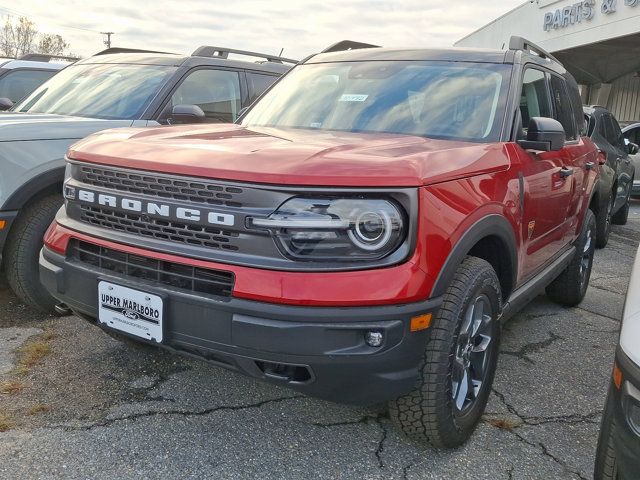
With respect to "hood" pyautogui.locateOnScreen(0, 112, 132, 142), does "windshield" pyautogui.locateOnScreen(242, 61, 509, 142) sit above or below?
above

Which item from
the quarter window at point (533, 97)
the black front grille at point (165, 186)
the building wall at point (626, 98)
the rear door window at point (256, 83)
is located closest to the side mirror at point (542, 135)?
the quarter window at point (533, 97)

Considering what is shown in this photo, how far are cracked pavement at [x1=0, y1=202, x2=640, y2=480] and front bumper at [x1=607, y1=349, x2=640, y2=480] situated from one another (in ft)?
2.48

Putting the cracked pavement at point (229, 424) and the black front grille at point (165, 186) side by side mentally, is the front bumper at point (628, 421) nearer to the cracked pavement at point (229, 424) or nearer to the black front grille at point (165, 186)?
the cracked pavement at point (229, 424)

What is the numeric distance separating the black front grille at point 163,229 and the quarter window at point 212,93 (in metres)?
2.50

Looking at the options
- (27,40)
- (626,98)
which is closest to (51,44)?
(27,40)

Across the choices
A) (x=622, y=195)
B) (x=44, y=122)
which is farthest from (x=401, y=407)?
(x=622, y=195)

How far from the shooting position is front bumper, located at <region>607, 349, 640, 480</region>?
1.80 metres

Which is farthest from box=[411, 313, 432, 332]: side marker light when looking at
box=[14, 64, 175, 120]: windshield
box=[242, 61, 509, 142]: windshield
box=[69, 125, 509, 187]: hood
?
box=[14, 64, 175, 120]: windshield

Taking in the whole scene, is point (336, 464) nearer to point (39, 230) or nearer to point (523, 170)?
point (523, 170)

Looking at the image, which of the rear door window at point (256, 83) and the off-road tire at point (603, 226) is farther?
the off-road tire at point (603, 226)

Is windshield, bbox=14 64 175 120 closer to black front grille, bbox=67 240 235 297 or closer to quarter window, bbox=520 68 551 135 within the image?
black front grille, bbox=67 240 235 297

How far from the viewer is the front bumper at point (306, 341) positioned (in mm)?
2131

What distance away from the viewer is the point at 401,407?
8.11 ft

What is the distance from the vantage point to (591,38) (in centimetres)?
1895
